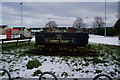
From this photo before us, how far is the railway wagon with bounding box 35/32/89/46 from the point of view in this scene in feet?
28.6

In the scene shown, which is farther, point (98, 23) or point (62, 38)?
point (98, 23)

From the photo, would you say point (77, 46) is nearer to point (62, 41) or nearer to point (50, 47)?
point (62, 41)

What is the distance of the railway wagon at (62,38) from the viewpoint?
8719 millimetres

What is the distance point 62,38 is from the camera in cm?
898

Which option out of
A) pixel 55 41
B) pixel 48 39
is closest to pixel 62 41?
pixel 55 41

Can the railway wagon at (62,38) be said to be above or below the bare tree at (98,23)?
below

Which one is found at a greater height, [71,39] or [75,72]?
[71,39]

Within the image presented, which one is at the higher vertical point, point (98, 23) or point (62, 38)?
point (98, 23)

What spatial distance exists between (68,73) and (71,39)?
394cm

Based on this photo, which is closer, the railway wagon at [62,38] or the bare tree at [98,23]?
the railway wagon at [62,38]

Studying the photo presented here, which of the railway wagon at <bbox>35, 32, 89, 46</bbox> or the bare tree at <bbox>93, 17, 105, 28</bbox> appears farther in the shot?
the bare tree at <bbox>93, 17, 105, 28</bbox>

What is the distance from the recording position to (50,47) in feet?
31.0

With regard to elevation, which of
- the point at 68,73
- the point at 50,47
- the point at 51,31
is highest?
the point at 51,31

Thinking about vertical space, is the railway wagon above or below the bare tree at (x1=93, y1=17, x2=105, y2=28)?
below
